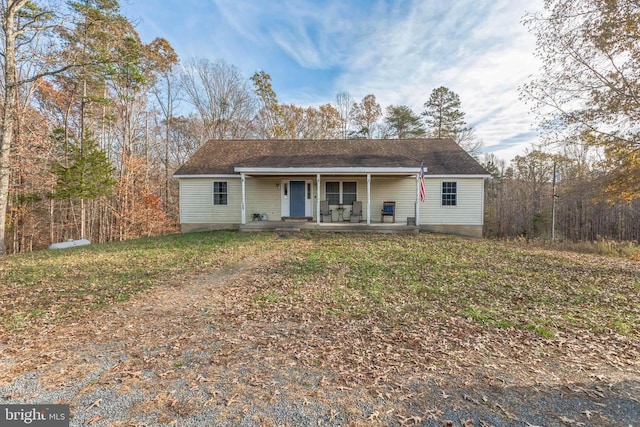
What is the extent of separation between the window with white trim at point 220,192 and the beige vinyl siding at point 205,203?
0.46 ft

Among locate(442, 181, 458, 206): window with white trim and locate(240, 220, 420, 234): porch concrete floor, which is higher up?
locate(442, 181, 458, 206): window with white trim

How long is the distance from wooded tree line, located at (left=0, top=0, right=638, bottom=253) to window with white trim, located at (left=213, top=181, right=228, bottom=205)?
4.87 meters

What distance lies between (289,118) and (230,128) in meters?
5.21

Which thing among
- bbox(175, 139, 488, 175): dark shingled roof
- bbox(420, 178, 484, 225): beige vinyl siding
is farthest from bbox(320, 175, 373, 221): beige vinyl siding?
bbox(420, 178, 484, 225): beige vinyl siding

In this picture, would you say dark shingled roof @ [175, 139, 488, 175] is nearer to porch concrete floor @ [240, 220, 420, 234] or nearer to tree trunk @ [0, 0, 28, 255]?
porch concrete floor @ [240, 220, 420, 234]

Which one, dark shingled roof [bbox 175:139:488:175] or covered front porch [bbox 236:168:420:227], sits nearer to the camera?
dark shingled roof [bbox 175:139:488:175]

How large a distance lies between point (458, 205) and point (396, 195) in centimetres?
292

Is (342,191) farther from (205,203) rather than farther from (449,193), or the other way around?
(205,203)

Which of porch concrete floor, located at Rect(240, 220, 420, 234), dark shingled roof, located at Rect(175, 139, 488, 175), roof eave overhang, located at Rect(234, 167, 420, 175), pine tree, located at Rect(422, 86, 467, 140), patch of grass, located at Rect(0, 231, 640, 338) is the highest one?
pine tree, located at Rect(422, 86, 467, 140)

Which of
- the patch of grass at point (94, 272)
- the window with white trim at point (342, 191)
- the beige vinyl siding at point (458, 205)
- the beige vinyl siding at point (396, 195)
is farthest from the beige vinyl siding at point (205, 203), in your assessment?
the beige vinyl siding at point (458, 205)

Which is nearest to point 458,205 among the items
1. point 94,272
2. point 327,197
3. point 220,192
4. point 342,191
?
point 342,191

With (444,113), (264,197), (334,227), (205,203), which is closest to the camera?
(334,227)

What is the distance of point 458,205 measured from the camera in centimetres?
1390

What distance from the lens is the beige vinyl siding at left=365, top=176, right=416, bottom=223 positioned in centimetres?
1441
